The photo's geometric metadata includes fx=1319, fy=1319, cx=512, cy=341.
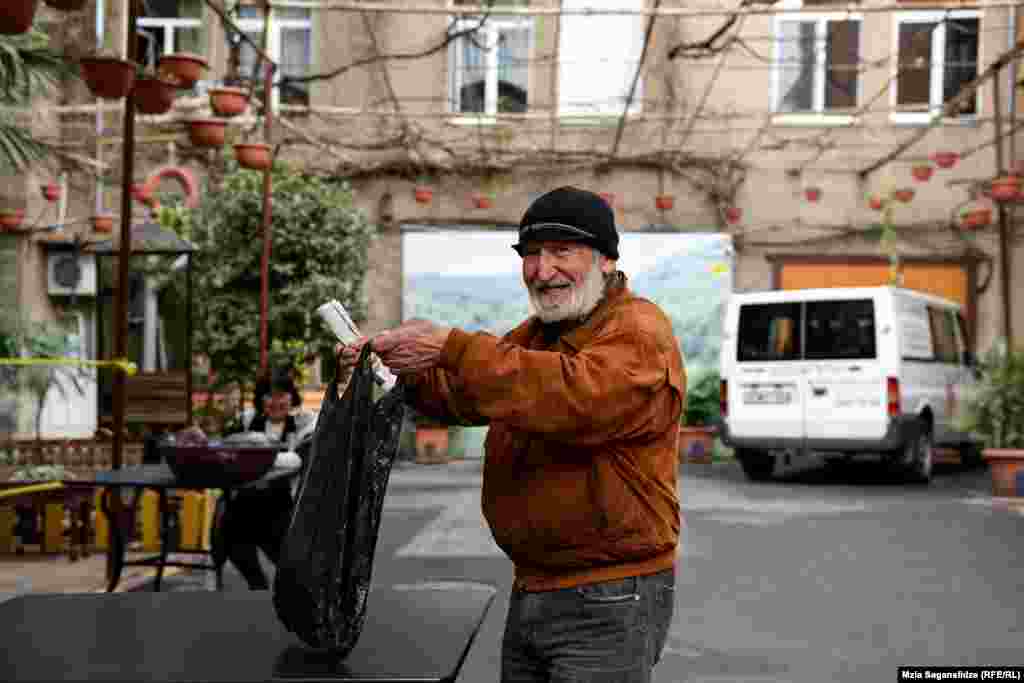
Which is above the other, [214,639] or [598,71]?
[598,71]

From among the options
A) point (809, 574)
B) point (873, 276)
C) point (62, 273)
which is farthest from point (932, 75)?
point (809, 574)

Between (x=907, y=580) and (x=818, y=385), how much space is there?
21.9 ft

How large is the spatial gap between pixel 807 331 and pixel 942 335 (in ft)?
7.81

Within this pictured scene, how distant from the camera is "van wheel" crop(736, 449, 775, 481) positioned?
16.4 metres

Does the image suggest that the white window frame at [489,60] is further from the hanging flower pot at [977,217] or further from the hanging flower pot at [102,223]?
the hanging flower pot at [977,217]

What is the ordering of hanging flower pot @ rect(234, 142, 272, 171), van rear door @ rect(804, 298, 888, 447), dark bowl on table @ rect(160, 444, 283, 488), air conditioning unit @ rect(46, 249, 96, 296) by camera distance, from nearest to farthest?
dark bowl on table @ rect(160, 444, 283, 488)
hanging flower pot @ rect(234, 142, 272, 171)
van rear door @ rect(804, 298, 888, 447)
air conditioning unit @ rect(46, 249, 96, 296)

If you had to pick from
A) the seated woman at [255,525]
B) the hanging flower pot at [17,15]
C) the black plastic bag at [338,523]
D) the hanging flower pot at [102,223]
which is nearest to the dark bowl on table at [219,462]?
the seated woman at [255,525]

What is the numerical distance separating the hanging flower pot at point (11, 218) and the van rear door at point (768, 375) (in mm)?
11201

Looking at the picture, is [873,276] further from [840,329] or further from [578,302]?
[578,302]

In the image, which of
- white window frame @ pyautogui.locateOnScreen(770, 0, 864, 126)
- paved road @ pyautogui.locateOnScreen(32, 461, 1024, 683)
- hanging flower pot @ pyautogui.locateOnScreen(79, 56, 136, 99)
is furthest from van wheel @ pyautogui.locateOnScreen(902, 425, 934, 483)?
hanging flower pot @ pyautogui.locateOnScreen(79, 56, 136, 99)

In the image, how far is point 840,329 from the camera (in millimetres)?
15086

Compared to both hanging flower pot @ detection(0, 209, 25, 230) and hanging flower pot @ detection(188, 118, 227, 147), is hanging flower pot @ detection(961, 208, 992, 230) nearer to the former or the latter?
hanging flower pot @ detection(188, 118, 227, 147)

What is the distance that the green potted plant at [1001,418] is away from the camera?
44.9 feet

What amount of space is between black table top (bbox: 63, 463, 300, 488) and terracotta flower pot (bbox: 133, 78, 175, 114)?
2.43 m
